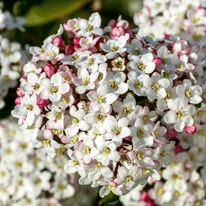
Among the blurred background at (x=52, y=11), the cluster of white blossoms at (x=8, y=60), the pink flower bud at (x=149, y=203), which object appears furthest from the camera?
the blurred background at (x=52, y=11)

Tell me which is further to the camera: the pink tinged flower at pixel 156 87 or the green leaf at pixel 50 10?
the green leaf at pixel 50 10

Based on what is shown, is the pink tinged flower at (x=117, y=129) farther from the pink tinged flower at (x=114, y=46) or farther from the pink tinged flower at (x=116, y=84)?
the pink tinged flower at (x=114, y=46)

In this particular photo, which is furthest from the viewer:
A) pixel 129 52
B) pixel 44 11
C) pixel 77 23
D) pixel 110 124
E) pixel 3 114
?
pixel 44 11

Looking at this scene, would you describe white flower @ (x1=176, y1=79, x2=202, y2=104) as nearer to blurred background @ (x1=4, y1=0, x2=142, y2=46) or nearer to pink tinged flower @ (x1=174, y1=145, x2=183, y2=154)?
pink tinged flower @ (x1=174, y1=145, x2=183, y2=154)

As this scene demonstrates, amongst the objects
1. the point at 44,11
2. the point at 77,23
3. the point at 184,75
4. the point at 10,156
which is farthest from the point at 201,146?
the point at 44,11

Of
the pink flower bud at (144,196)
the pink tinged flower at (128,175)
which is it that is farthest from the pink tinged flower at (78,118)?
the pink flower bud at (144,196)

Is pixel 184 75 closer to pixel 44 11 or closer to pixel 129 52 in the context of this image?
pixel 129 52
